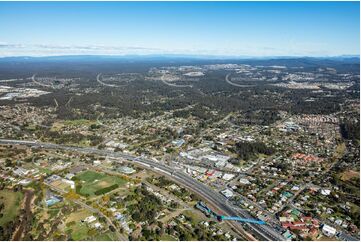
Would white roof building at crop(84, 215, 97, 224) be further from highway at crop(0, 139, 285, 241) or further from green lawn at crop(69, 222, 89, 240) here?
highway at crop(0, 139, 285, 241)

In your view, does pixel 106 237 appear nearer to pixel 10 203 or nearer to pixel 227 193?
pixel 10 203

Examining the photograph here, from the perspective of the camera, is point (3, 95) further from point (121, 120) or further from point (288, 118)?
point (288, 118)

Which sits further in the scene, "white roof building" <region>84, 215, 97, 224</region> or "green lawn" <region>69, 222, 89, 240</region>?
"white roof building" <region>84, 215, 97, 224</region>

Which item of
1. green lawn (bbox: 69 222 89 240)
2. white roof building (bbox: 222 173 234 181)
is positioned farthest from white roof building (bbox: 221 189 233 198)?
green lawn (bbox: 69 222 89 240)

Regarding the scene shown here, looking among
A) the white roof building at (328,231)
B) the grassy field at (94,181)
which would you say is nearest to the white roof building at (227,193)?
the white roof building at (328,231)

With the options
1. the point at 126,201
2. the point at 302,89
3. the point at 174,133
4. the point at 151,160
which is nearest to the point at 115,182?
the point at 126,201

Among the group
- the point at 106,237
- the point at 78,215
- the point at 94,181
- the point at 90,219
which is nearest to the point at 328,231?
the point at 106,237
